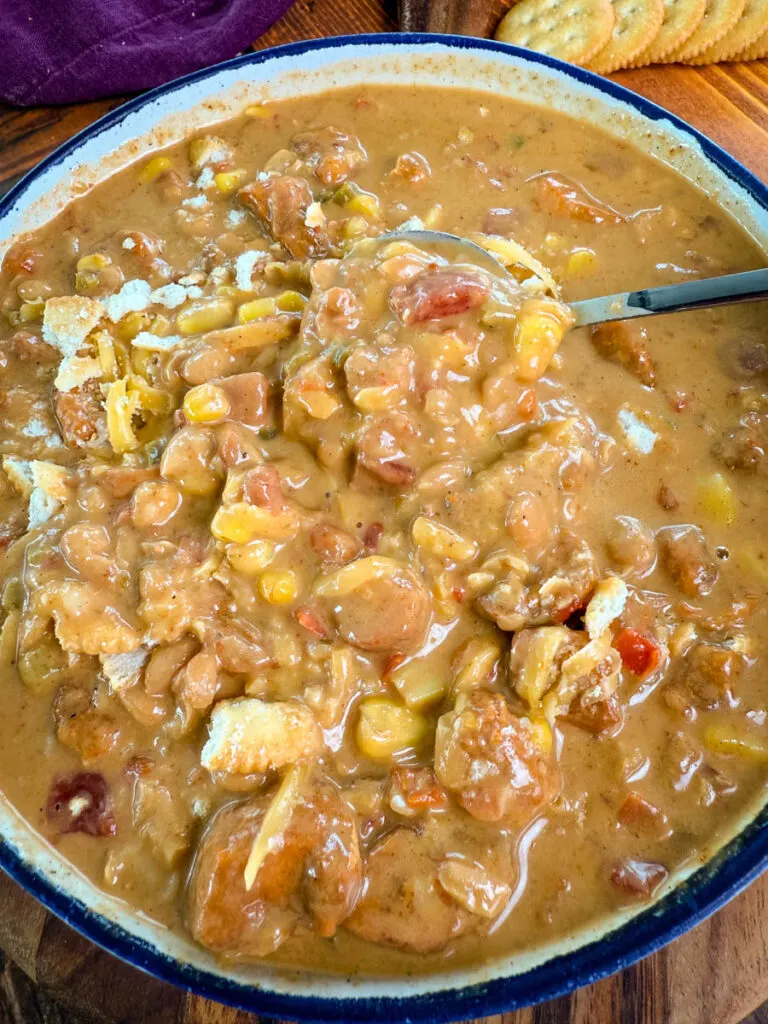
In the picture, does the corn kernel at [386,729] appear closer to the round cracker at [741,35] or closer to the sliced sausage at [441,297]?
the sliced sausage at [441,297]

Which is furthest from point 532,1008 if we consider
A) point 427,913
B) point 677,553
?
point 677,553

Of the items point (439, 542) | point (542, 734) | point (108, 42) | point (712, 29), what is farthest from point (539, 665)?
point (108, 42)

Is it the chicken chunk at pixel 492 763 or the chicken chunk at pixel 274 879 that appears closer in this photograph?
the chicken chunk at pixel 274 879

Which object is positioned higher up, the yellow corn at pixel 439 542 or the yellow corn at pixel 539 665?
the yellow corn at pixel 439 542

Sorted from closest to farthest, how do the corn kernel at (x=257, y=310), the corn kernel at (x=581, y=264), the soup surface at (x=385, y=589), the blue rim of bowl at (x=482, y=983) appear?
the blue rim of bowl at (x=482, y=983) → the soup surface at (x=385, y=589) → the corn kernel at (x=257, y=310) → the corn kernel at (x=581, y=264)

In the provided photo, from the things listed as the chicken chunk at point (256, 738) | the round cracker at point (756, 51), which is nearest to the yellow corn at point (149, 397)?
the chicken chunk at point (256, 738)

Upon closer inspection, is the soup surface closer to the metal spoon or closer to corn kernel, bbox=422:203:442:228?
the metal spoon

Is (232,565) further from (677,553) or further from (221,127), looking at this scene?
(221,127)
